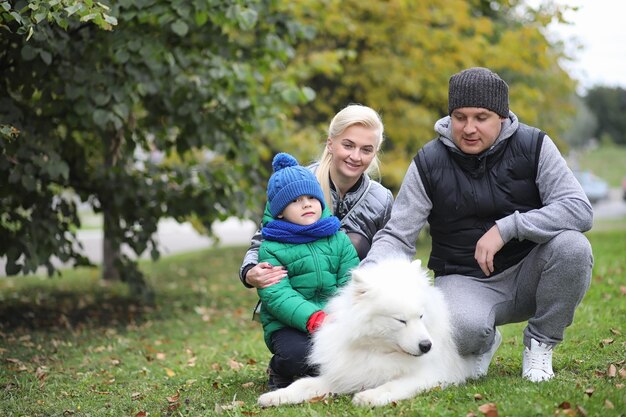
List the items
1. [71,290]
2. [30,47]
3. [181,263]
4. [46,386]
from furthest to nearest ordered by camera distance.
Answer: [181,263], [71,290], [30,47], [46,386]

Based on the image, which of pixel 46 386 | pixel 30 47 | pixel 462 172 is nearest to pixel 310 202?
pixel 462 172

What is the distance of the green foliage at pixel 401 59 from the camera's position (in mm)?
12125

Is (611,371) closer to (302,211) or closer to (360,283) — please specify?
(360,283)

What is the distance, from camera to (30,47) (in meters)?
5.77

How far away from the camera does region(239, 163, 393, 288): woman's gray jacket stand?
4.70 meters

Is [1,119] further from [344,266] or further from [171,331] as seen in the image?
[344,266]

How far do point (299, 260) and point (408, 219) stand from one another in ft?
2.28

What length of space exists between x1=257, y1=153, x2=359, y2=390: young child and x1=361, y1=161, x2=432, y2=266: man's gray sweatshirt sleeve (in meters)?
0.24

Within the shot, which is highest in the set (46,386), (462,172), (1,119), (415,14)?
(415,14)

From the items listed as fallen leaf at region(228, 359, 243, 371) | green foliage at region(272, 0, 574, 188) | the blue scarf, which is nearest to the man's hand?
the blue scarf

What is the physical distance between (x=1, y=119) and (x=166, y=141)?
7.41 feet

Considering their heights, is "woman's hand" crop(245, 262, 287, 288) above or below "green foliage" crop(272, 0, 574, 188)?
below

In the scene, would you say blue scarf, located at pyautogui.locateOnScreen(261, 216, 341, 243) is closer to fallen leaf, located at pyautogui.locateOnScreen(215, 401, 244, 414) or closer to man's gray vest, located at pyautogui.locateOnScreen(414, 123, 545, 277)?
man's gray vest, located at pyautogui.locateOnScreen(414, 123, 545, 277)

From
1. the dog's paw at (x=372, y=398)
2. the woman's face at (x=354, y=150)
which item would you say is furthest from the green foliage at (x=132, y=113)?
the dog's paw at (x=372, y=398)
